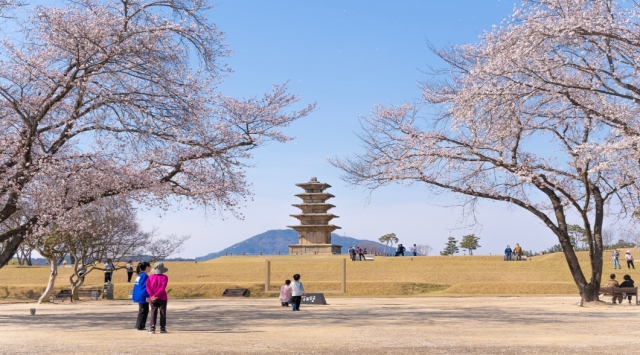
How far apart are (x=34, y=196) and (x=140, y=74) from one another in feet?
15.2

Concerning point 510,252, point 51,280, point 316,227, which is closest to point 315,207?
point 316,227

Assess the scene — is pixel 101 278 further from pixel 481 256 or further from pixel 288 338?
pixel 288 338

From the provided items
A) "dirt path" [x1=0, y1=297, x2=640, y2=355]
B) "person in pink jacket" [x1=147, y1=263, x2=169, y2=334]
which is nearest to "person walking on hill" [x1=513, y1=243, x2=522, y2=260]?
"dirt path" [x1=0, y1=297, x2=640, y2=355]

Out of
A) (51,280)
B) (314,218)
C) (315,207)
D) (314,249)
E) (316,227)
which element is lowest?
(51,280)

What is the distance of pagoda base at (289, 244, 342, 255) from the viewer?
6844 cm

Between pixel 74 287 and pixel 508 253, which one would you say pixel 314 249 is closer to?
pixel 508 253

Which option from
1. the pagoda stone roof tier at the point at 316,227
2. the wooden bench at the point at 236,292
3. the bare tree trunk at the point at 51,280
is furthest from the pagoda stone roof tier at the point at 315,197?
the bare tree trunk at the point at 51,280

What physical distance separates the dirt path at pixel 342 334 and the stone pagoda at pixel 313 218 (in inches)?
2005

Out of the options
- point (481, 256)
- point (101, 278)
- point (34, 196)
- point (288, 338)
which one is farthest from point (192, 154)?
point (481, 256)

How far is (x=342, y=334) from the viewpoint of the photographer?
501 inches

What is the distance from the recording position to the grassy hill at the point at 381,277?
33.6 meters

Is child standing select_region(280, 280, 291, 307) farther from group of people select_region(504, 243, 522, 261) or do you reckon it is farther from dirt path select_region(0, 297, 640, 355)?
group of people select_region(504, 243, 522, 261)

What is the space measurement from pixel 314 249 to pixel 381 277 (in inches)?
1103

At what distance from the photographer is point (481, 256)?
47781 mm
